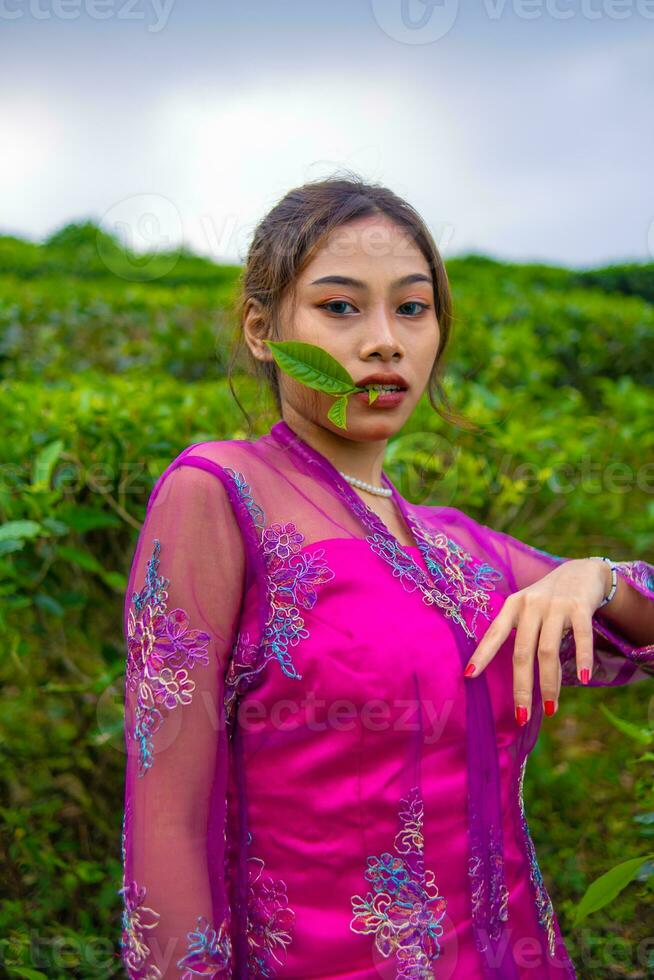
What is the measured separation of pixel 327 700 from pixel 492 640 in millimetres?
240

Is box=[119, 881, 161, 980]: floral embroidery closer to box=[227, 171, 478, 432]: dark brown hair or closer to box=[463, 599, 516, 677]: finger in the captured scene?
box=[463, 599, 516, 677]: finger

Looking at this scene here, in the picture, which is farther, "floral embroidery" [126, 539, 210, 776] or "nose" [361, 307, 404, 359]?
"nose" [361, 307, 404, 359]

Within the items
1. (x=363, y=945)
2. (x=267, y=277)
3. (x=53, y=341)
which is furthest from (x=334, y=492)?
(x=53, y=341)

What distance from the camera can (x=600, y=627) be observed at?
4.66 feet

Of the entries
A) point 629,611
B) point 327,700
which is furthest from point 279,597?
point 629,611

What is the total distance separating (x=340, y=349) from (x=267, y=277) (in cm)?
20

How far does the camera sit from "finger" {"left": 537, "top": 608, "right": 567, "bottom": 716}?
3.96 feet

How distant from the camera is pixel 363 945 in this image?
1.14m

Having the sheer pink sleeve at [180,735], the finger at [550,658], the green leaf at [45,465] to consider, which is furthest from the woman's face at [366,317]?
the green leaf at [45,465]

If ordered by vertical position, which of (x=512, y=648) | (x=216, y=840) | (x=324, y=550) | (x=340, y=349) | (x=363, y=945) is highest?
(x=340, y=349)

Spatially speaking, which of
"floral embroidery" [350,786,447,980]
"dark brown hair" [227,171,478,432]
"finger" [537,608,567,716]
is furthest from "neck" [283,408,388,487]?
"floral embroidery" [350,786,447,980]

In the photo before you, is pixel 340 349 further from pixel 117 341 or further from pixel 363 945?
pixel 117 341

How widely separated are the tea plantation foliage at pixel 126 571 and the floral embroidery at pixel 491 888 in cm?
42

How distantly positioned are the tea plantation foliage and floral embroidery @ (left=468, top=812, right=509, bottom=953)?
0.42 meters
